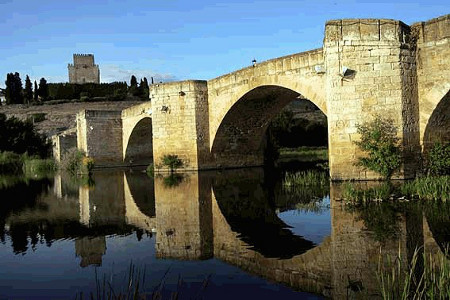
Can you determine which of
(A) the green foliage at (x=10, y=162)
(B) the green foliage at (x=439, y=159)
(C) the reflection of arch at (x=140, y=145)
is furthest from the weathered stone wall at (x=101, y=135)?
(B) the green foliage at (x=439, y=159)

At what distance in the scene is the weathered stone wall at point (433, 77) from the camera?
36.2ft

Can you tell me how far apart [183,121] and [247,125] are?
2.86m

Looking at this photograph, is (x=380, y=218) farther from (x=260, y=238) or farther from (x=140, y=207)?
(x=140, y=207)

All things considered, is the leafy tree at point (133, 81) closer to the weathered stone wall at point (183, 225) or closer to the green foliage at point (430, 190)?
the weathered stone wall at point (183, 225)

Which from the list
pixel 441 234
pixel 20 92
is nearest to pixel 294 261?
pixel 441 234

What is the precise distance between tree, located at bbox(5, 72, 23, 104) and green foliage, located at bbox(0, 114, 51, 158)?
27.4m

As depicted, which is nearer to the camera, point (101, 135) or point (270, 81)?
point (270, 81)

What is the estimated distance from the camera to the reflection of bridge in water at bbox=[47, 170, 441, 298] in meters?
4.78

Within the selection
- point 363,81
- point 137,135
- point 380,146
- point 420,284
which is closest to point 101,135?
point 137,135

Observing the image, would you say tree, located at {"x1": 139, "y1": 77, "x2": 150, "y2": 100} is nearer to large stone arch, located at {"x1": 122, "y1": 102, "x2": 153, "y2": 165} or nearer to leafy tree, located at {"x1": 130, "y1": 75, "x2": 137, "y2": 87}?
leafy tree, located at {"x1": 130, "y1": 75, "x2": 137, "y2": 87}

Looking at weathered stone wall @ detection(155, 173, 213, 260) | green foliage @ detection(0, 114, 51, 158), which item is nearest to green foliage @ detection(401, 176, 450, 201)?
weathered stone wall @ detection(155, 173, 213, 260)

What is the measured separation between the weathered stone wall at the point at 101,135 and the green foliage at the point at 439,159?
21006 mm

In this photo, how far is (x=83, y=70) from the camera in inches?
3041

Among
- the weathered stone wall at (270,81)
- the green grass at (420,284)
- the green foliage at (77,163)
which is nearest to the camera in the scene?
the green grass at (420,284)
